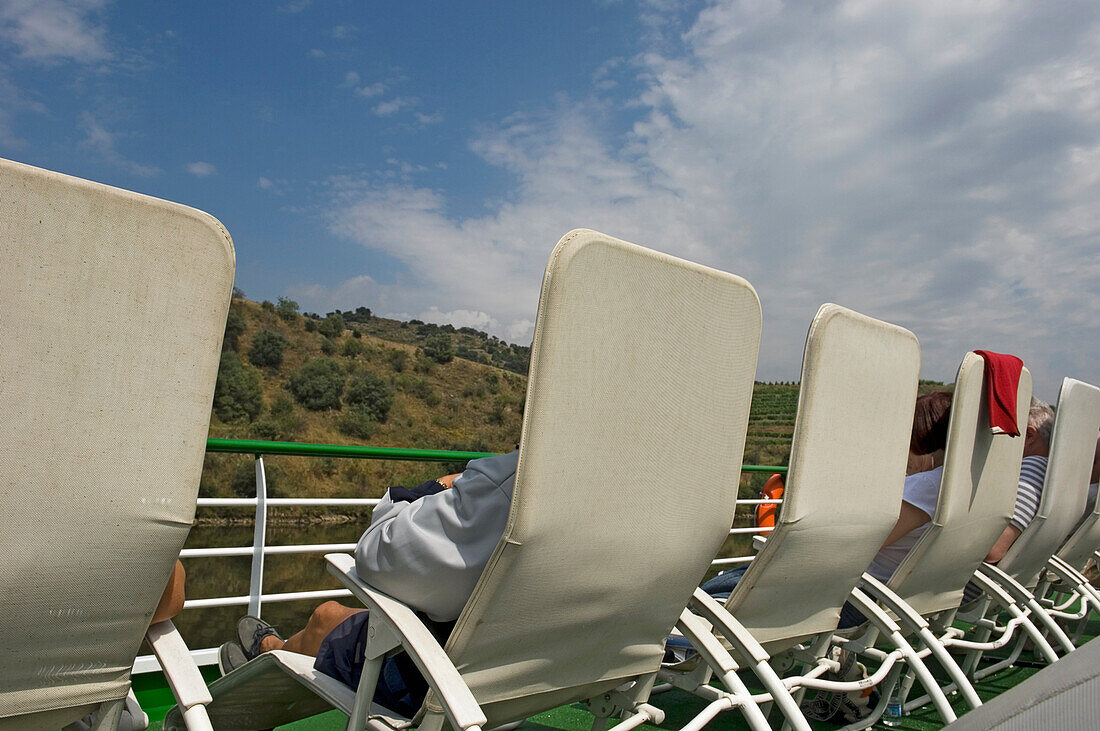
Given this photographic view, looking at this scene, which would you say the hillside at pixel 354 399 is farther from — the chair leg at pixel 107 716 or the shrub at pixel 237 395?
the chair leg at pixel 107 716

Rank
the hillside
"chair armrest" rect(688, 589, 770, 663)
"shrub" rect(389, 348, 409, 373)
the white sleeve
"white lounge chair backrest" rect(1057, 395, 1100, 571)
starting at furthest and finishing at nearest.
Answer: "shrub" rect(389, 348, 409, 373) → the hillside → "white lounge chair backrest" rect(1057, 395, 1100, 571) → the white sleeve → "chair armrest" rect(688, 589, 770, 663)

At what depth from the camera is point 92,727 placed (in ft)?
3.69

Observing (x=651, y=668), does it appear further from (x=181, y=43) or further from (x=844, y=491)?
(x=181, y=43)

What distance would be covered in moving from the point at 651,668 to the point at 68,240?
46.2 inches

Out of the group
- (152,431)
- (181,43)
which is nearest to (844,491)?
(152,431)

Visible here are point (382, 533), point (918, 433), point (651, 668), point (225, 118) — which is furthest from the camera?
point (225, 118)

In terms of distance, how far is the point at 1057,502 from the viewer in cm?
268

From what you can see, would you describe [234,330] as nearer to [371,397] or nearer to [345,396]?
[345,396]

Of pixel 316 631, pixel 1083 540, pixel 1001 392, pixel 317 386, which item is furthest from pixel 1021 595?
pixel 317 386

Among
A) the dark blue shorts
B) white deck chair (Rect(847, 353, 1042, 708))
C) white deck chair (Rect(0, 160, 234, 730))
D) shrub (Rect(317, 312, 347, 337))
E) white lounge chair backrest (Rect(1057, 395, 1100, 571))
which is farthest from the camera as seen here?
shrub (Rect(317, 312, 347, 337))

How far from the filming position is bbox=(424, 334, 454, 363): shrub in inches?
2383

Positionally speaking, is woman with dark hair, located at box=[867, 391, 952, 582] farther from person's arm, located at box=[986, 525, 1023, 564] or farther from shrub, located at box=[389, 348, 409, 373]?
shrub, located at box=[389, 348, 409, 373]

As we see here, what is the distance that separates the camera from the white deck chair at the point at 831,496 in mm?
1623

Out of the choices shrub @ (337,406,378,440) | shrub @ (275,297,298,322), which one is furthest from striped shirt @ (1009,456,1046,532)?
shrub @ (275,297,298,322)
